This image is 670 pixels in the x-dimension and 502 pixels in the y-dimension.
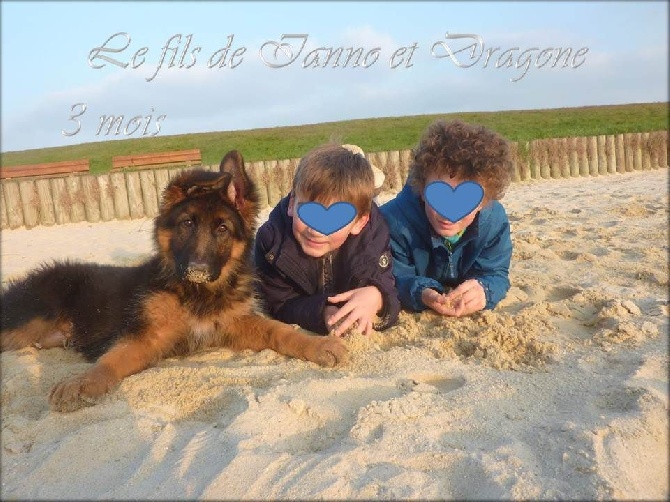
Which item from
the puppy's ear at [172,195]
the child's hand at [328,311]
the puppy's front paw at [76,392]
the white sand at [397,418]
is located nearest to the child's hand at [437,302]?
the white sand at [397,418]

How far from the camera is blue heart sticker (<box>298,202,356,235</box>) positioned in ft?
11.2

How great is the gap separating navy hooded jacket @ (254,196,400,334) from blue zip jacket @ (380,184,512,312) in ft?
1.07

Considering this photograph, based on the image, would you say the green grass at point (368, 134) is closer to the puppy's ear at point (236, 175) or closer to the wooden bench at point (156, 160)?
the wooden bench at point (156, 160)

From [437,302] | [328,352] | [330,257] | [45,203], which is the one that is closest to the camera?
[328,352]

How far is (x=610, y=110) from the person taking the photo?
2591 cm

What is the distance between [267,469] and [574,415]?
3.83ft

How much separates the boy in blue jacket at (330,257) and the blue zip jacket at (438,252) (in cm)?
Result: 34

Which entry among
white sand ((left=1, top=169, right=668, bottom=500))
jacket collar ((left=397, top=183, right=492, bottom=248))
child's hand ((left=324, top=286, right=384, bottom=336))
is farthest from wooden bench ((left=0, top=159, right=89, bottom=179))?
child's hand ((left=324, top=286, right=384, bottom=336))

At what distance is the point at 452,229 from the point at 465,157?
1.59 feet

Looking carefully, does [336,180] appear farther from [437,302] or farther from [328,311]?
[437,302]

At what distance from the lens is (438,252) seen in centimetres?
426

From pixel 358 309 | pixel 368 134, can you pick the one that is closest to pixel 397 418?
pixel 358 309

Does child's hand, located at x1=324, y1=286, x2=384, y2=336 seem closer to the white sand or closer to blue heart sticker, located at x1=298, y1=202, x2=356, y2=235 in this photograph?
the white sand

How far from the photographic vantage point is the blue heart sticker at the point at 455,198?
3.77 metres
